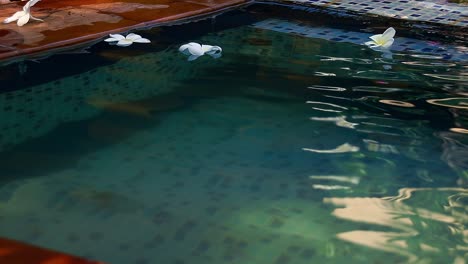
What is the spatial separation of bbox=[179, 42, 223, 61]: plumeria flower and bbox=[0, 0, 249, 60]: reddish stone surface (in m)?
0.48

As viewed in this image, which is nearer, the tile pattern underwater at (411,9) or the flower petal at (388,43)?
the flower petal at (388,43)

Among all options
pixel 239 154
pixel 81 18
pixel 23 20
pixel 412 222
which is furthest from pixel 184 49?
pixel 412 222

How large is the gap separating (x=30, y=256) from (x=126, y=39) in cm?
201

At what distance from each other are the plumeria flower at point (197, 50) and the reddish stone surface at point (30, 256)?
71.0 inches

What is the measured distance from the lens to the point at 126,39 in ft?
10.7

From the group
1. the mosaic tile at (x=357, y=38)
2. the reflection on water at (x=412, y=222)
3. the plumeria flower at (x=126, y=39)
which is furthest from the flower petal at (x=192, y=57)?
the reflection on water at (x=412, y=222)

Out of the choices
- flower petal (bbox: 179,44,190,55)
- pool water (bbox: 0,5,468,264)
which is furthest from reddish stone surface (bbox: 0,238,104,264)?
flower petal (bbox: 179,44,190,55)

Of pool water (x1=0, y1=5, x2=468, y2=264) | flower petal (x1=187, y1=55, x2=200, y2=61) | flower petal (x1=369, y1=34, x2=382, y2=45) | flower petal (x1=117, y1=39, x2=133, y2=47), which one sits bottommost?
pool water (x1=0, y1=5, x2=468, y2=264)

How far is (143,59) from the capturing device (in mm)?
3090

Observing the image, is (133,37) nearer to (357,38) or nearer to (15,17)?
(15,17)

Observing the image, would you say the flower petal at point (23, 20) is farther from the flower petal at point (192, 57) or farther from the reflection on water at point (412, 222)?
the reflection on water at point (412, 222)

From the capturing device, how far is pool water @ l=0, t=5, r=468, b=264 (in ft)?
5.50

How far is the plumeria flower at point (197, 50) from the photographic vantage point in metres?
3.17

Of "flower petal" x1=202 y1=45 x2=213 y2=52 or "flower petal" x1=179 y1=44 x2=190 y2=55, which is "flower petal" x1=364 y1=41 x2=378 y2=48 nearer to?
"flower petal" x1=202 y1=45 x2=213 y2=52
